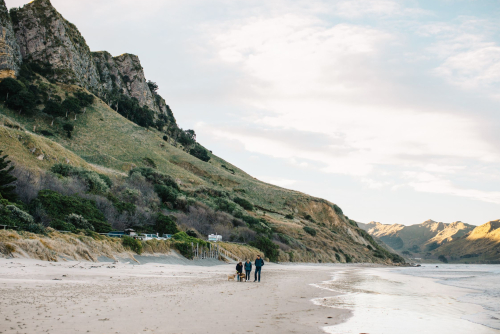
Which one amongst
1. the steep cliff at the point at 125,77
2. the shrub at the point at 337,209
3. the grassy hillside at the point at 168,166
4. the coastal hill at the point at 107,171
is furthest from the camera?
the steep cliff at the point at 125,77

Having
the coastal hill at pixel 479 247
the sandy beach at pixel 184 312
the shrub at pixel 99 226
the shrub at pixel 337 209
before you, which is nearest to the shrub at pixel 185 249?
the shrub at pixel 99 226

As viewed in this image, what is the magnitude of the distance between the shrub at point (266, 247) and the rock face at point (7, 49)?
59466 mm

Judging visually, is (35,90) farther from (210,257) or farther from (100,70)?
(210,257)

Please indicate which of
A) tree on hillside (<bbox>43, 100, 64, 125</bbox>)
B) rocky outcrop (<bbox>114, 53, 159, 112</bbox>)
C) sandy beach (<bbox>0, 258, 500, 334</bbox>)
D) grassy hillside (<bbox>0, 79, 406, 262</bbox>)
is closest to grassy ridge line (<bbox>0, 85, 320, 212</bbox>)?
grassy hillside (<bbox>0, 79, 406, 262</bbox>)

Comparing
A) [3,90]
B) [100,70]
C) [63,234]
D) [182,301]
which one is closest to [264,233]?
[63,234]

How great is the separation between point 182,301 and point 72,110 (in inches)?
2941

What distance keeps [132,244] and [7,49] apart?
70337mm

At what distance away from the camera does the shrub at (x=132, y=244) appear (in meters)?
23.3

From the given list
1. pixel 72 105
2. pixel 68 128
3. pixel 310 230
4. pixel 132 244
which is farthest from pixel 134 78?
pixel 132 244

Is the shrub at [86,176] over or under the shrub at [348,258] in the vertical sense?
over

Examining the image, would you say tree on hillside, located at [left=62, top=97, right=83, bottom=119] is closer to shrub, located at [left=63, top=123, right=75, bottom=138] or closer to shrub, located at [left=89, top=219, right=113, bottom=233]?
shrub, located at [left=63, top=123, right=75, bottom=138]

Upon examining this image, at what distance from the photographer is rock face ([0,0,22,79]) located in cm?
7294

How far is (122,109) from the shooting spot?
101 meters

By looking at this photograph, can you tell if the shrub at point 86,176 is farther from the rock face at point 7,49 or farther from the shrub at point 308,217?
the shrub at point 308,217
